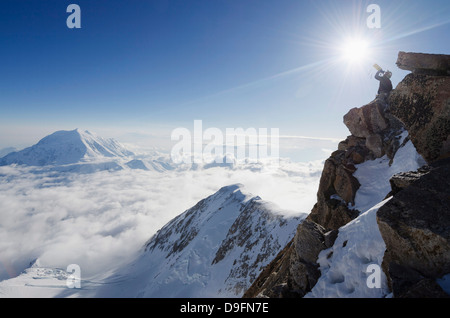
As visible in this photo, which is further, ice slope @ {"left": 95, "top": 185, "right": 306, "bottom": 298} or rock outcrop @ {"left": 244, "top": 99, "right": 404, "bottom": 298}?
ice slope @ {"left": 95, "top": 185, "right": 306, "bottom": 298}

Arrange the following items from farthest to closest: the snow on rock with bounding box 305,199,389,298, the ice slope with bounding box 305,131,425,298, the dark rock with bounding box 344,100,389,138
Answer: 1. the dark rock with bounding box 344,100,389,138
2. the ice slope with bounding box 305,131,425,298
3. the snow on rock with bounding box 305,199,389,298

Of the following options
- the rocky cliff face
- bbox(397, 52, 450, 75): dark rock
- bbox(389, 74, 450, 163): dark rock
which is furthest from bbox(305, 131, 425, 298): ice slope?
bbox(397, 52, 450, 75): dark rock

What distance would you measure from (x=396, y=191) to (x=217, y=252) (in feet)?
190

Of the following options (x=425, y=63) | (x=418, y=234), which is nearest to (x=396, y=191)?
(x=418, y=234)

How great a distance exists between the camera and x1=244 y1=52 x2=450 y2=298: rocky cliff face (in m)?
6.73

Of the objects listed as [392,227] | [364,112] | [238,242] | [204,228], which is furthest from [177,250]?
[392,227]

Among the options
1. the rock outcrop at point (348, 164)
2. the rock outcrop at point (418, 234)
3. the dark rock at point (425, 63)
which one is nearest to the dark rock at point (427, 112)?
Result: the dark rock at point (425, 63)

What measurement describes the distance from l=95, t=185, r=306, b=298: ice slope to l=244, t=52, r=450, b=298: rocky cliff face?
27258 millimetres

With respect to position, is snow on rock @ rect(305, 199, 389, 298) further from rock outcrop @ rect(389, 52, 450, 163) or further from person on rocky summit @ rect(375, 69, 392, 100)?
person on rocky summit @ rect(375, 69, 392, 100)

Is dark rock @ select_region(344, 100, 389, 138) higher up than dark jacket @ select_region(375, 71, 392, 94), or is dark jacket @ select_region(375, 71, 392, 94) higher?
dark jacket @ select_region(375, 71, 392, 94)

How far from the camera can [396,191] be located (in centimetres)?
926

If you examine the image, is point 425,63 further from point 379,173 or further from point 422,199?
point 379,173

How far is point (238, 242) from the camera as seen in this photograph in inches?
2227

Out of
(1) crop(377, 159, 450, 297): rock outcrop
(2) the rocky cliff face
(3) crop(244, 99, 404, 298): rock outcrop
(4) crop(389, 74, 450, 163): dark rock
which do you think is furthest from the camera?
(3) crop(244, 99, 404, 298): rock outcrop
